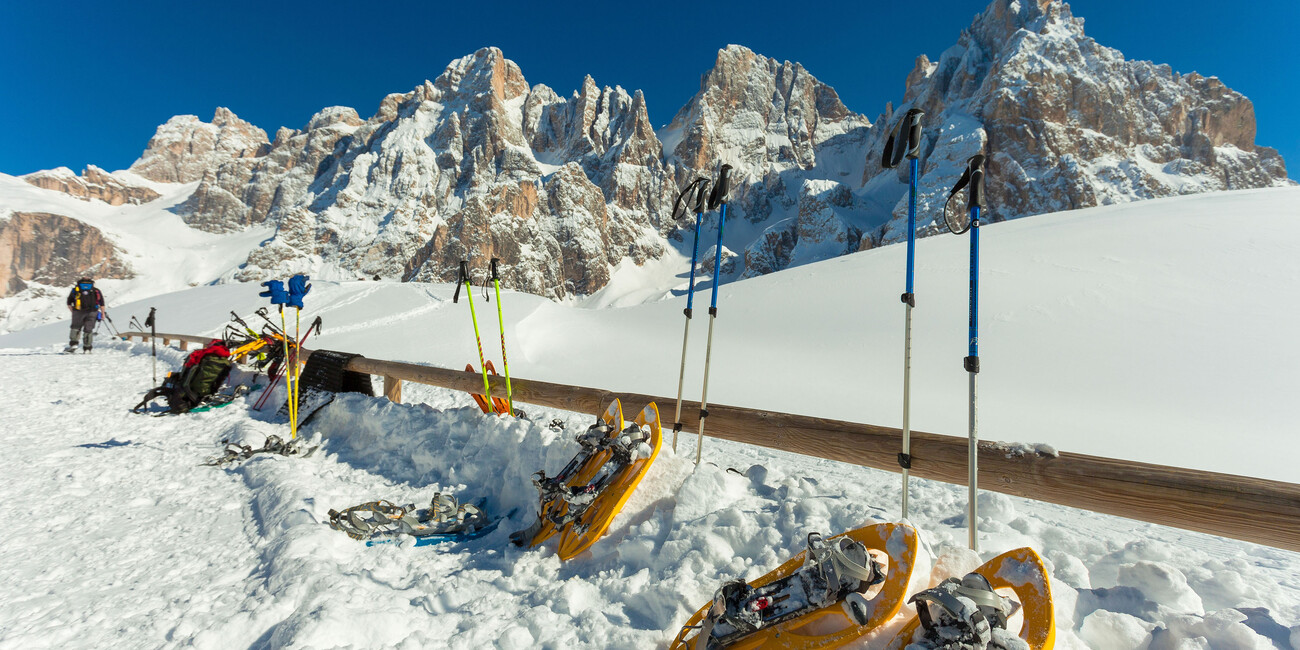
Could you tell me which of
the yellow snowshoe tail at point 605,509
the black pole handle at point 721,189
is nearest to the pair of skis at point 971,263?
the black pole handle at point 721,189

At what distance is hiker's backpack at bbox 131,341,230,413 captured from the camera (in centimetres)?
691

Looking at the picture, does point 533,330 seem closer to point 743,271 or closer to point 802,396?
point 802,396

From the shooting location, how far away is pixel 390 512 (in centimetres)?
357

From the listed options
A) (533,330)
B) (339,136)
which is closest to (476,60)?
(339,136)

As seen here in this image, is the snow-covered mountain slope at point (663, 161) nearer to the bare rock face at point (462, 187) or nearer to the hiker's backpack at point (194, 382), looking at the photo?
the bare rock face at point (462, 187)

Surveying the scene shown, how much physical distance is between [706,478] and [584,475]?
922 mm

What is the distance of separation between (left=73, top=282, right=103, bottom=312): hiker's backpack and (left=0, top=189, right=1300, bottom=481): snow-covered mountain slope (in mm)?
4346

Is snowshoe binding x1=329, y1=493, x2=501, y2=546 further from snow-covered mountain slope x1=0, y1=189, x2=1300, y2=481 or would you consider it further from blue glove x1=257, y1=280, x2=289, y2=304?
snow-covered mountain slope x1=0, y1=189, x2=1300, y2=481

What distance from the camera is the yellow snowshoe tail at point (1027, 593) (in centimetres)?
155

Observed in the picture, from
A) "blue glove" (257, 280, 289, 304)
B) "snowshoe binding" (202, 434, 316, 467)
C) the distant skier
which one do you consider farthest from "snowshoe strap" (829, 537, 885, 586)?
the distant skier

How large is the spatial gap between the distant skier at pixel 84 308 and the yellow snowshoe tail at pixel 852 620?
58.1 feet

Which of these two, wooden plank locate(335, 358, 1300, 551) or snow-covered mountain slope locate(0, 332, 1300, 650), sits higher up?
wooden plank locate(335, 358, 1300, 551)

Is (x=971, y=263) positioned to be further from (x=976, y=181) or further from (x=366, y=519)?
(x=366, y=519)

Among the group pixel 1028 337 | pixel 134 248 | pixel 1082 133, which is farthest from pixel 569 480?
pixel 134 248
